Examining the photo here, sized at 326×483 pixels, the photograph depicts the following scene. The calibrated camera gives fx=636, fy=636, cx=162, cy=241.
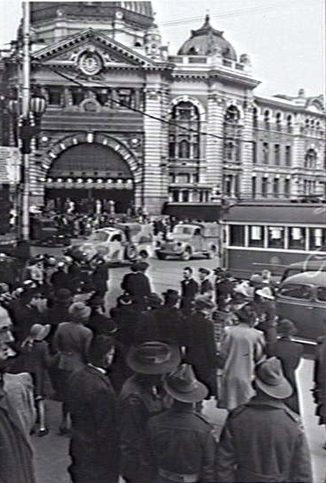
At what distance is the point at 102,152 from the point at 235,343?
1.93ft

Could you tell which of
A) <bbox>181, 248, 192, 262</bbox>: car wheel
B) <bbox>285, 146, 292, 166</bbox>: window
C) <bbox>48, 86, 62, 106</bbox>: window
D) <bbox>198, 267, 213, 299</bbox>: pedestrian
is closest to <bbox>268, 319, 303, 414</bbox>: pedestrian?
<bbox>198, 267, 213, 299</bbox>: pedestrian

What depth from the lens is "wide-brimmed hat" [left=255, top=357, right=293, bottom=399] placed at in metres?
1.25

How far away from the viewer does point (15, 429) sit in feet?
4.81

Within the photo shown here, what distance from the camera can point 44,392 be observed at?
1.89m

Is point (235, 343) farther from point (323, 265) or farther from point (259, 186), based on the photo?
point (259, 186)

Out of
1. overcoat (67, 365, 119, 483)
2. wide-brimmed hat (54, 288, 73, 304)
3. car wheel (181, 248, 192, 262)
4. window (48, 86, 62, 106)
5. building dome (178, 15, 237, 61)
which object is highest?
building dome (178, 15, 237, 61)

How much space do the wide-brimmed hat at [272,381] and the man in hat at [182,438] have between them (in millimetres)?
136

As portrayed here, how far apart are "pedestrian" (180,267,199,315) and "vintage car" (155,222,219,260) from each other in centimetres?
5

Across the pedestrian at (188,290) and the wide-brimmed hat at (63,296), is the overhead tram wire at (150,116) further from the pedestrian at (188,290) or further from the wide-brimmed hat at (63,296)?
the wide-brimmed hat at (63,296)

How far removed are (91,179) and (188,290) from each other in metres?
0.37

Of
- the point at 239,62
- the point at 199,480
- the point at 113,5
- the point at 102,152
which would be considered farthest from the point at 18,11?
the point at 199,480

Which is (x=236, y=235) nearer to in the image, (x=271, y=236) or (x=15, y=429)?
(x=271, y=236)

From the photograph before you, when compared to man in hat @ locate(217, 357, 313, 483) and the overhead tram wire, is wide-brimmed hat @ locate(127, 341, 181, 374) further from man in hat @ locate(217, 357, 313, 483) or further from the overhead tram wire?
the overhead tram wire

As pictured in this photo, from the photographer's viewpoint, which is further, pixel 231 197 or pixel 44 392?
pixel 44 392
